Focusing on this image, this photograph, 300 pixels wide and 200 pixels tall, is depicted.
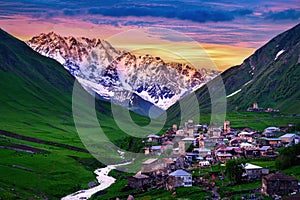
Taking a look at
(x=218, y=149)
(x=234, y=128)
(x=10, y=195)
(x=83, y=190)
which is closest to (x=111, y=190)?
(x=83, y=190)

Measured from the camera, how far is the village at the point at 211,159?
283 ft

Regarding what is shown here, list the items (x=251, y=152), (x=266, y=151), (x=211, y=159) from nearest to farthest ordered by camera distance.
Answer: (x=266, y=151) < (x=211, y=159) < (x=251, y=152)

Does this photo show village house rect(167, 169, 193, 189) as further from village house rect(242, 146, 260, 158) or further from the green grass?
village house rect(242, 146, 260, 158)

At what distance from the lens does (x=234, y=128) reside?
18688 cm

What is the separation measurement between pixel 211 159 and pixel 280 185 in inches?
1919

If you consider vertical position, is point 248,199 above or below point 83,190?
above

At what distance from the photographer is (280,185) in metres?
83.6

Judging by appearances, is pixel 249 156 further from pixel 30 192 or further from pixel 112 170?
pixel 30 192

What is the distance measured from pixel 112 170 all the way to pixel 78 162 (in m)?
15.3

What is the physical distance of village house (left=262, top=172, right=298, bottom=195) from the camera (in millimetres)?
83062

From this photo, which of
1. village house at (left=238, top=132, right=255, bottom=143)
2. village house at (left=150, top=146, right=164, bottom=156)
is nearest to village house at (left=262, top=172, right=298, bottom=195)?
village house at (left=238, top=132, right=255, bottom=143)

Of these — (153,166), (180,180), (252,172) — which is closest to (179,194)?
(180,180)

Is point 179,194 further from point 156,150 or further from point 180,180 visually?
point 156,150

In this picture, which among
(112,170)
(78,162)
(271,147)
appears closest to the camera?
(271,147)
